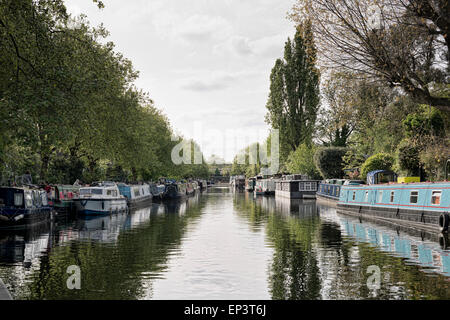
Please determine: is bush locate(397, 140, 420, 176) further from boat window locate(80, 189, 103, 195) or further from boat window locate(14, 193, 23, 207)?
boat window locate(14, 193, 23, 207)

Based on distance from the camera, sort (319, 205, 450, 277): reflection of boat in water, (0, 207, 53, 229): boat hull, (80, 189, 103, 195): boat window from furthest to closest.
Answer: (80, 189, 103, 195): boat window
(0, 207, 53, 229): boat hull
(319, 205, 450, 277): reflection of boat in water

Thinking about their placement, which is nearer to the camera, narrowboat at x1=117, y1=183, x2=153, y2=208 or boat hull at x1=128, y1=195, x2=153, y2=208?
boat hull at x1=128, y1=195, x2=153, y2=208

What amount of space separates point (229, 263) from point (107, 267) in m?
4.18

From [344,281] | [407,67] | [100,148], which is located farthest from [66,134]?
[100,148]

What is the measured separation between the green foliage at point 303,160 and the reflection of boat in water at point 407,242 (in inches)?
1560

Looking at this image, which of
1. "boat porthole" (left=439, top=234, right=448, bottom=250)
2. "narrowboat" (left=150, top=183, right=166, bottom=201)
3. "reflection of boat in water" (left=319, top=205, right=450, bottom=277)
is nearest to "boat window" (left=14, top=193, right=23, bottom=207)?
"reflection of boat in water" (left=319, top=205, right=450, bottom=277)

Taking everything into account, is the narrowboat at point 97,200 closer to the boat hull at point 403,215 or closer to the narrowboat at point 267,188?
the boat hull at point 403,215

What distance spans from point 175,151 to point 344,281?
70959 millimetres

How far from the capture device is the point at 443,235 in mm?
22672

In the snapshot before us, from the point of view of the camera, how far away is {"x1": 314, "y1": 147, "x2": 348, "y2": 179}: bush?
65.0m

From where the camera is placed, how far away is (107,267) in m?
15.8

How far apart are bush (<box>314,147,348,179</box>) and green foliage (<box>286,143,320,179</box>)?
397cm

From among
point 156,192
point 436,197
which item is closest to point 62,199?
point 436,197

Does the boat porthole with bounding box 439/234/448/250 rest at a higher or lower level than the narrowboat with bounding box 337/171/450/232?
lower
